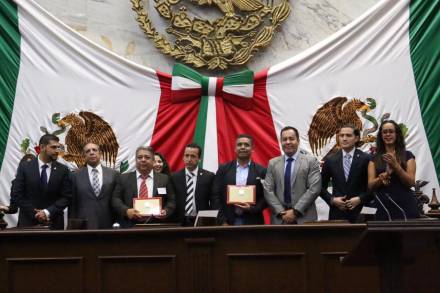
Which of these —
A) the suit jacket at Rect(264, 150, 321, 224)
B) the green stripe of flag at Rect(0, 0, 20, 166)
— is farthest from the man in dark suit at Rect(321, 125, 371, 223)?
the green stripe of flag at Rect(0, 0, 20, 166)

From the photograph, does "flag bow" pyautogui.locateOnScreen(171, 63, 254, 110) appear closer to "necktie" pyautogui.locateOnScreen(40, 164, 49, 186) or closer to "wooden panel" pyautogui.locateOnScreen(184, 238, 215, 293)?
"necktie" pyautogui.locateOnScreen(40, 164, 49, 186)

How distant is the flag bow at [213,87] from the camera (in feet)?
25.6

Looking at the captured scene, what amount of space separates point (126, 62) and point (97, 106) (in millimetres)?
480

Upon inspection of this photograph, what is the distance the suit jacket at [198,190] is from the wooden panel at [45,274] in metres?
1.21

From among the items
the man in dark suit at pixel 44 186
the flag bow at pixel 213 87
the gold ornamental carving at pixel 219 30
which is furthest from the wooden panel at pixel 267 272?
the gold ornamental carving at pixel 219 30

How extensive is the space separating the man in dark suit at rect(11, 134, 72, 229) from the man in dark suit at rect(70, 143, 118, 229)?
97 millimetres

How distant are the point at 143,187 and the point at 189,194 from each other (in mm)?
373

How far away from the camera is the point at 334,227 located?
5445 mm

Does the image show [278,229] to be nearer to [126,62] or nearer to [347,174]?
[347,174]

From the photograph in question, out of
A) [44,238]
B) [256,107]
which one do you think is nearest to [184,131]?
[256,107]

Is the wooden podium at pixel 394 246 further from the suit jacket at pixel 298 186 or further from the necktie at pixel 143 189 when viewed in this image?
the necktie at pixel 143 189

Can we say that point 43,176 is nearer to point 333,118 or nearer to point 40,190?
point 40,190

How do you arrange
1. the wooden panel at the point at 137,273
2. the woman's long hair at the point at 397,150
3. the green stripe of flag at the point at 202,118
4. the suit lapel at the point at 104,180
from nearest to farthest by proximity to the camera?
the wooden panel at the point at 137,273 < the woman's long hair at the point at 397,150 < the suit lapel at the point at 104,180 < the green stripe of flag at the point at 202,118

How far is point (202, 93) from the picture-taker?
7844 mm
